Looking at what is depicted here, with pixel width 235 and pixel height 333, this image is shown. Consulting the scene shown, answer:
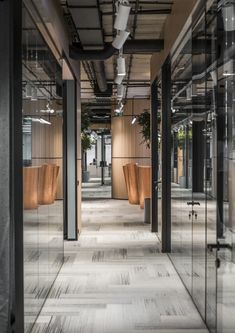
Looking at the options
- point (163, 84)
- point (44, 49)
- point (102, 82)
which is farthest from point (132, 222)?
point (44, 49)

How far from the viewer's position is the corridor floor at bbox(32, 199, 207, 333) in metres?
4.22

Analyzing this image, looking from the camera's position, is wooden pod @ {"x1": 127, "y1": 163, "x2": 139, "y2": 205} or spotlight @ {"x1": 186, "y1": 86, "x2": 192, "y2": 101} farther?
wooden pod @ {"x1": 127, "y1": 163, "x2": 139, "y2": 205}

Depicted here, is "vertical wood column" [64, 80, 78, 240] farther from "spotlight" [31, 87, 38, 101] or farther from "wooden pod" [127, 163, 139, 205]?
"wooden pod" [127, 163, 139, 205]

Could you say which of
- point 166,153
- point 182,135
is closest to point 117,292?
point 182,135

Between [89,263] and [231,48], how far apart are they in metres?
4.20

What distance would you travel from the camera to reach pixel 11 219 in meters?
3.00

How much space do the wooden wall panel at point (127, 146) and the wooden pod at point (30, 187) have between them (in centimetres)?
1152

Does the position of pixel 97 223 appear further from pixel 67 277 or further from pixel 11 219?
pixel 11 219

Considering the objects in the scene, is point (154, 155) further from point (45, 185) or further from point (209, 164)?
point (209, 164)

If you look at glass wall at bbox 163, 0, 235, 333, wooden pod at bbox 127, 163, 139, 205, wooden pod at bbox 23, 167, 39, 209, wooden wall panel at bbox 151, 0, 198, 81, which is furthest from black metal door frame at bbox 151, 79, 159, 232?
wooden pod at bbox 127, 163, 139, 205

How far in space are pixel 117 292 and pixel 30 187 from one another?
1.80 m

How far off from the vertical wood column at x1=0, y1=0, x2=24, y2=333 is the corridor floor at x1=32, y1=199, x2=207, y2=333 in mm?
1235

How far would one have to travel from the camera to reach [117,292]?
5215 mm

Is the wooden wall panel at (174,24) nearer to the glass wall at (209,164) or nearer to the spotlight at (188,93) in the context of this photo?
the glass wall at (209,164)
